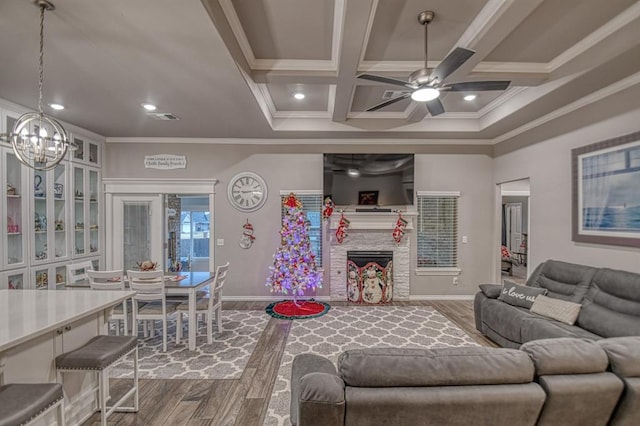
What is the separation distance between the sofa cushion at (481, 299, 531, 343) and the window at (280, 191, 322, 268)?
2930mm

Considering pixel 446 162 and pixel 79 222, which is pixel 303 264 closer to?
pixel 446 162

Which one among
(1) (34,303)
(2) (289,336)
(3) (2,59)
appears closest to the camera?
(1) (34,303)

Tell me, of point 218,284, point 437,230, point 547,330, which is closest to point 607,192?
point 547,330

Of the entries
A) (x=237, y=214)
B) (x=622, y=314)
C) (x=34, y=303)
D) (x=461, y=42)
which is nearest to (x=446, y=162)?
(x=461, y=42)

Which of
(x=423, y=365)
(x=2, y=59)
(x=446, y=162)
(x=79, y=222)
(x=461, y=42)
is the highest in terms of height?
(x=461, y=42)

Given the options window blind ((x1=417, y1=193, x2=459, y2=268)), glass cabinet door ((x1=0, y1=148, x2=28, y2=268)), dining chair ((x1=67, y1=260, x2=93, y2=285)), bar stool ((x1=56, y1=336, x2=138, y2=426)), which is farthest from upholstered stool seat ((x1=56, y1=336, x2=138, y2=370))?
window blind ((x1=417, y1=193, x2=459, y2=268))

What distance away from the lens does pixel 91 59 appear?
2867mm

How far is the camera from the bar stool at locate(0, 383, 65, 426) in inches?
60.2

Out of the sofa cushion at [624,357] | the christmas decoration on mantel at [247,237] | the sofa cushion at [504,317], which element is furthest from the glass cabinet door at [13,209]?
the sofa cushion at [504,317]

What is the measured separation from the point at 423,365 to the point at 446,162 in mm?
5231

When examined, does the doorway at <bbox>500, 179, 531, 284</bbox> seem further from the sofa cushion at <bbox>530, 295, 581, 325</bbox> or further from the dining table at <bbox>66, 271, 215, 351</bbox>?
the dining table at <bbox>66, 271, 215, 351</bbox>

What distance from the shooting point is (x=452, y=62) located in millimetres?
2508

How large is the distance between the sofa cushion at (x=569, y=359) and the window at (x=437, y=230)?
450 centimetres

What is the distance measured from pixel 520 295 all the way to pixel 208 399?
3687 mm
